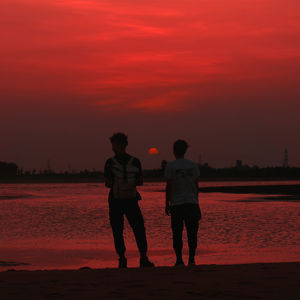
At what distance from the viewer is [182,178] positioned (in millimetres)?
9617

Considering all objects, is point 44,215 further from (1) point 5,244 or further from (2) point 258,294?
(2) point 258,294

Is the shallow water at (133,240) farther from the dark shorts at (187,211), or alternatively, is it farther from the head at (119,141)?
the head at (119,141)

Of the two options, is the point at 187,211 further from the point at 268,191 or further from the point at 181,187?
the point at 268,191

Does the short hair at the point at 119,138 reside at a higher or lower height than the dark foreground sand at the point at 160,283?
higher

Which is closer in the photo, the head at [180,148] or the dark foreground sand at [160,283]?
the dark foreground sand at [160,283]

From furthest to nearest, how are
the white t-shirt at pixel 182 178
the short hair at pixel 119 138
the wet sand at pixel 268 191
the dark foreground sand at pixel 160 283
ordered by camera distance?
the wet sand at pixel 268 191
the short hair at pixel 119 138
the white t-shirt at pixel 182 178
the dark foreground sand at pixel 160 283

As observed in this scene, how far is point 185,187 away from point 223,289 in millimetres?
2462

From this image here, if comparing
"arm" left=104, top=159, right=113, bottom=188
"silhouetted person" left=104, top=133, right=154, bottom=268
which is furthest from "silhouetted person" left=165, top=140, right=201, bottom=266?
"arm" left=104, top=159, right=113, bottom=188

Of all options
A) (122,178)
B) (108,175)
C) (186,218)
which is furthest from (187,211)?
(108,175)

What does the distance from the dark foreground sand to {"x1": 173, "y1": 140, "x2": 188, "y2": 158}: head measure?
5.37 feet

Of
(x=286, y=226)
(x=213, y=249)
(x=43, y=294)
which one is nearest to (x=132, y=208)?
(x=43, y=294)

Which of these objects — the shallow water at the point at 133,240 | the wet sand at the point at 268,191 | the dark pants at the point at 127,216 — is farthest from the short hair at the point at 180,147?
the wet sand at the point at 268,191

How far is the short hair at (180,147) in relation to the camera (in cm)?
969

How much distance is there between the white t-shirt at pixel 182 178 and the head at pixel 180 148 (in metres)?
0.08
